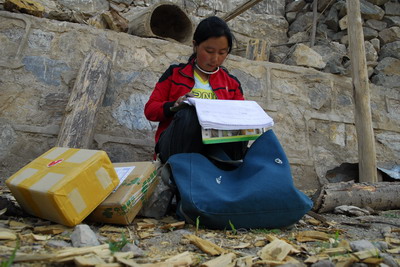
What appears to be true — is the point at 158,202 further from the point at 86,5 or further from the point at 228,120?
the point at 86,5

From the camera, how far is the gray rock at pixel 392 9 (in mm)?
4938

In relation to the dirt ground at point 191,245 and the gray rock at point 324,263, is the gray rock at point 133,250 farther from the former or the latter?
the gray rock at point 324,263

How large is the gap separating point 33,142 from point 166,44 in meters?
1.27

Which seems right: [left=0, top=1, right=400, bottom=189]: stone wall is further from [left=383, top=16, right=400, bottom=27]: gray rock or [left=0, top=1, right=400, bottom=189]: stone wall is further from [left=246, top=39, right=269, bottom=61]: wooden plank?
[left=383, top=16, right=400, bottom=27]: gray rock

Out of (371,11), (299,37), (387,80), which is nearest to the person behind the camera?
(387,80)

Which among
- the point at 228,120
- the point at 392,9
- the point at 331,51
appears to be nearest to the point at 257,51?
the point at 331,51

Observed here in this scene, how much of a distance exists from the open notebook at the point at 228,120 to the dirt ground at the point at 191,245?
0.45m

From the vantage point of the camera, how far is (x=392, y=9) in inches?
195

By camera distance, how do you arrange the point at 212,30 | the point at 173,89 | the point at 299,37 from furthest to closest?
the point at 299,37 → the point at 173,89 → the point at 212,30

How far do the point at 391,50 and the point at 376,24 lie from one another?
0.56 meters

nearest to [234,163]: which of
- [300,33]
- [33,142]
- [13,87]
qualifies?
[33,142]

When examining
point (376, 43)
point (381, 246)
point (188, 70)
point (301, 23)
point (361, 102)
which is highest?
point (301, 23)

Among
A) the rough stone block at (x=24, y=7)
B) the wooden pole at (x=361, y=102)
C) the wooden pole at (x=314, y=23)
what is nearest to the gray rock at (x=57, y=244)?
the rough stone block at (x=24, y=7)

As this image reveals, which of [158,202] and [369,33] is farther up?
[369,33]
